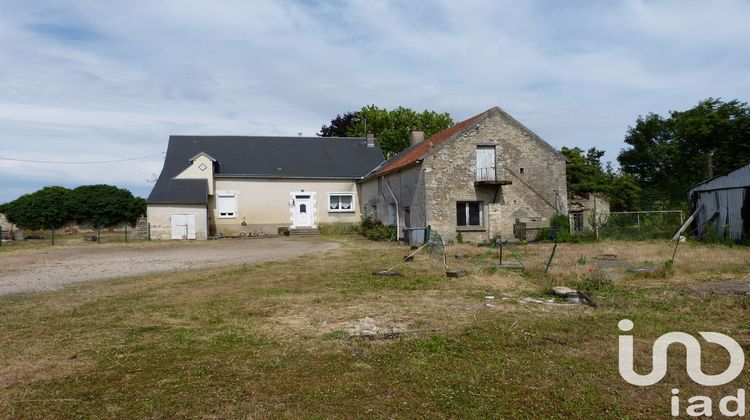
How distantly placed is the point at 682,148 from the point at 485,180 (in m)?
26.9

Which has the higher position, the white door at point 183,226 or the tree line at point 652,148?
the tree line at point 652,148

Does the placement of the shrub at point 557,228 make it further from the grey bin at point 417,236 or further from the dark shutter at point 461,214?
the grey bin at point 417,236

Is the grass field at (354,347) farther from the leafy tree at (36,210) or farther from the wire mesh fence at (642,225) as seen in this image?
the leafy tree at (36,210)

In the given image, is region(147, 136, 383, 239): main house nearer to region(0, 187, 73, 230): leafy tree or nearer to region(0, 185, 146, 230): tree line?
region(0, 185, 146, 230): tree line

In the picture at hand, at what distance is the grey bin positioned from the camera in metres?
18.6

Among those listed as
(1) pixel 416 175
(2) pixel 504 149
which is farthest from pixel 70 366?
(2) pixel 504 149

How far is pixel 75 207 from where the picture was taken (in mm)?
34594

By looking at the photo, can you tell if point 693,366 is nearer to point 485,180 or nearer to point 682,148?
point 485,180

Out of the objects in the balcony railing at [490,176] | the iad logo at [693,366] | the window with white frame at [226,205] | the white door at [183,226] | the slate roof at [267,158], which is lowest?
the iad logo at [693,366]

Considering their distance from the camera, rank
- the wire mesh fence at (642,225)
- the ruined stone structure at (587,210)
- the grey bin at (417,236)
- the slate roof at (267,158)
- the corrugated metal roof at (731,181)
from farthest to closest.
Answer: the slate roof at (267,158) < the ruined stone structure at (587,210) < the wire mesh fence at (642,225) < the grey bin at (417,236) < the corrugated metal roof at (731,181)

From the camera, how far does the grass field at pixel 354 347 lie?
394cm

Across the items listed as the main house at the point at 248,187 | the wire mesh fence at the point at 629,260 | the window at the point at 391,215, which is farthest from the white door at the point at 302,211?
the wire mesh fence at the point at 629,260

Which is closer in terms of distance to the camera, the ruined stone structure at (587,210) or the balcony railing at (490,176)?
the balcony railing at (490,176)

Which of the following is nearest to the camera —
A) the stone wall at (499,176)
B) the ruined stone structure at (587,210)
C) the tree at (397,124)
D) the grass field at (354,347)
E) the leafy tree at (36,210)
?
the grass field at (354,347)
